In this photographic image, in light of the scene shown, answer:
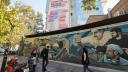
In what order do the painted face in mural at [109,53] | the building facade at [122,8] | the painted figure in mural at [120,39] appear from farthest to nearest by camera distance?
the building facade at [122,8]
the painted face in mural at [109,53]
the painted figure in mural at [120,39]

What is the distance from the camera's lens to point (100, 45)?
22984mm

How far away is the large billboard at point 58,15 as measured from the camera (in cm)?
7931

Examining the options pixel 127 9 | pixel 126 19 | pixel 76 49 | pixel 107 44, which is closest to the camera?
pixel 126 19

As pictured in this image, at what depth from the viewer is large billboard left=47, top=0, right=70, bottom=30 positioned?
7931 centimetres

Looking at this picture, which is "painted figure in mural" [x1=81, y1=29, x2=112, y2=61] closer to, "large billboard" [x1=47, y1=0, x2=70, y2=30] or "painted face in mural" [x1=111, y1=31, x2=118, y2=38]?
"painted face in mural" [x1=111, y1=31, x2=118, y2=38]

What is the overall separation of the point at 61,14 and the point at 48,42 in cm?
4805

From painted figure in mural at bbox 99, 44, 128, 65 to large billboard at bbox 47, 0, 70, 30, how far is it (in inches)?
2227

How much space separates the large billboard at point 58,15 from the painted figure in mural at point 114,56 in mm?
56559

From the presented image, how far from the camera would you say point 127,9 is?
36344mm

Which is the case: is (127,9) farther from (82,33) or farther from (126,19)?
(126,19)

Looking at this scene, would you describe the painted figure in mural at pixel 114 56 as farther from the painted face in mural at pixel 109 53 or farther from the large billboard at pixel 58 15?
the large billboard at pixel 58 15

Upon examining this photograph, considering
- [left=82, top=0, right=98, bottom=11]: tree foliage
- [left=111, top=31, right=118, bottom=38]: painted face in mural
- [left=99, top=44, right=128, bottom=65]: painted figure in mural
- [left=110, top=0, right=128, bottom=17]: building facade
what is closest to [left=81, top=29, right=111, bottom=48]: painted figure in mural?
[left=111, top=31, right=118, bottom=38]: painted face in mural

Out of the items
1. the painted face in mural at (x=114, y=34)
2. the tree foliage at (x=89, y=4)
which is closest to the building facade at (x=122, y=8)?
the painted face in mural at (x=114, y=34)

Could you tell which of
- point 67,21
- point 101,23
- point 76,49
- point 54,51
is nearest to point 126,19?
point 101,23
